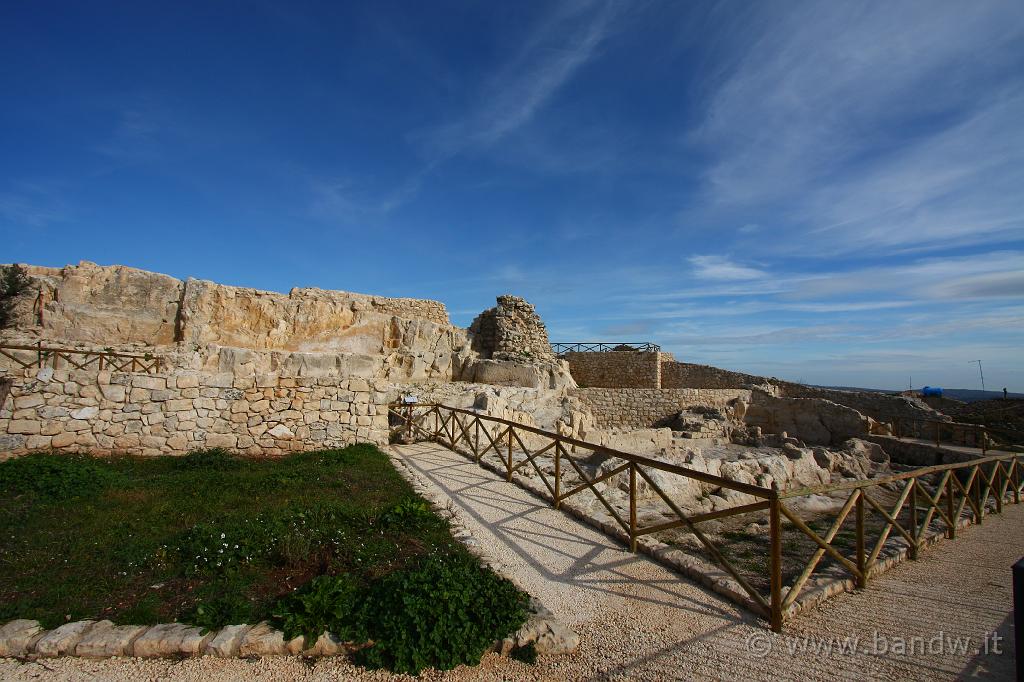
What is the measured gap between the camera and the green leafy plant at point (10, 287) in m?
16.2

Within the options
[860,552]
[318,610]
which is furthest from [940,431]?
[318,610]

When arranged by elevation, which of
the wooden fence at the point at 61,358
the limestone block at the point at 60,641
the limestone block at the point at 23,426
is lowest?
the limestone block at the point at 60,641

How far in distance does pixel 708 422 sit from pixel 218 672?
21.2 m

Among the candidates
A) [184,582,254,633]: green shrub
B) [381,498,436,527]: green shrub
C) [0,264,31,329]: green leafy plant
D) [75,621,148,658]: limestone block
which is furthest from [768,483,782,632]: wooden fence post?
[0,264,31,329]: green leafy plant

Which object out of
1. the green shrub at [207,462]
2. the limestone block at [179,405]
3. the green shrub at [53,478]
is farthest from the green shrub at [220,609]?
the limestone block at [179,405]

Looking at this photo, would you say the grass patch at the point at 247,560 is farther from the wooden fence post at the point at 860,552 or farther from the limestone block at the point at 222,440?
the wooden fence post at the point at 860,552

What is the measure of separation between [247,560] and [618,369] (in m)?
28.3

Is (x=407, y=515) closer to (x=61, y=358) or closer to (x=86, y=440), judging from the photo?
(x=86, y=440)

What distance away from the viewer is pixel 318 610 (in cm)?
368

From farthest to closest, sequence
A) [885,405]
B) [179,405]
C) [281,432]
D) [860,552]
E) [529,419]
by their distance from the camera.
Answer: [885,405] → [529,419] → [281,432] → [179,405] → [860,552]

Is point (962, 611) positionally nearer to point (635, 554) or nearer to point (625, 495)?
point (635, 554)

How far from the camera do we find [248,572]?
451 centimetres

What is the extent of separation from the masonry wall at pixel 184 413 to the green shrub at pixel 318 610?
24.5ft

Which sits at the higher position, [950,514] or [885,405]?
[885,405]
